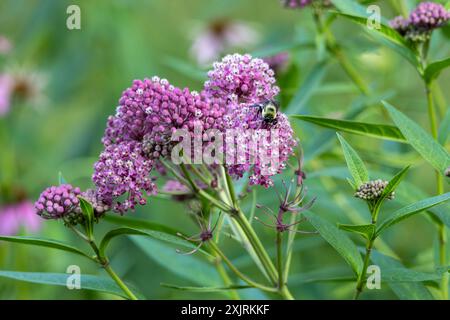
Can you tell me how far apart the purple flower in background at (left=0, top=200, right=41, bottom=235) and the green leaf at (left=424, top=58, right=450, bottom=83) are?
5.37 feet

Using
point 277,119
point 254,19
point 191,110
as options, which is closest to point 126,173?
point 191,110

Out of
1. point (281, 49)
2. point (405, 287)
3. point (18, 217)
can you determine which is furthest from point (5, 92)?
point (405, 287)

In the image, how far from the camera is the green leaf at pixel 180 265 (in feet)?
5.52

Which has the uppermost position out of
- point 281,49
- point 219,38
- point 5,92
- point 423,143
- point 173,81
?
point 219,38

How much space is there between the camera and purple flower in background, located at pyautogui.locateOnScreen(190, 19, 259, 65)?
139 inches

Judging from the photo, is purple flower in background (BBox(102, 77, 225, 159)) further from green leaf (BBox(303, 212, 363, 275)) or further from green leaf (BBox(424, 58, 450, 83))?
green leaf (BBox(424, 58, 450, 83))

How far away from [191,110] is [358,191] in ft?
0.98

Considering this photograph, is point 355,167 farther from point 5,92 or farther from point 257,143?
point 5,92

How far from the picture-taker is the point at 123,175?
3.95 feet

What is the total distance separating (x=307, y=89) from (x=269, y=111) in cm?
56

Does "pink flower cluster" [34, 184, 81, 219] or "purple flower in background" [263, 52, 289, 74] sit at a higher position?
"purple flower in background" [263, 52, 289, 74]

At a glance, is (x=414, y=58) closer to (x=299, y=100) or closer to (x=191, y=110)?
(x=299, y=100)

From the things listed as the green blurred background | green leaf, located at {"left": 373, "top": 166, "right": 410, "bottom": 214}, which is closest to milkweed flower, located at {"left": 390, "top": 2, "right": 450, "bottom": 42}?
the green blurred background

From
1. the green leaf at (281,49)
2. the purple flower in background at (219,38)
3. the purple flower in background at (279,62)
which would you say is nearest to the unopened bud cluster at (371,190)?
the green leaf at (281,49)
